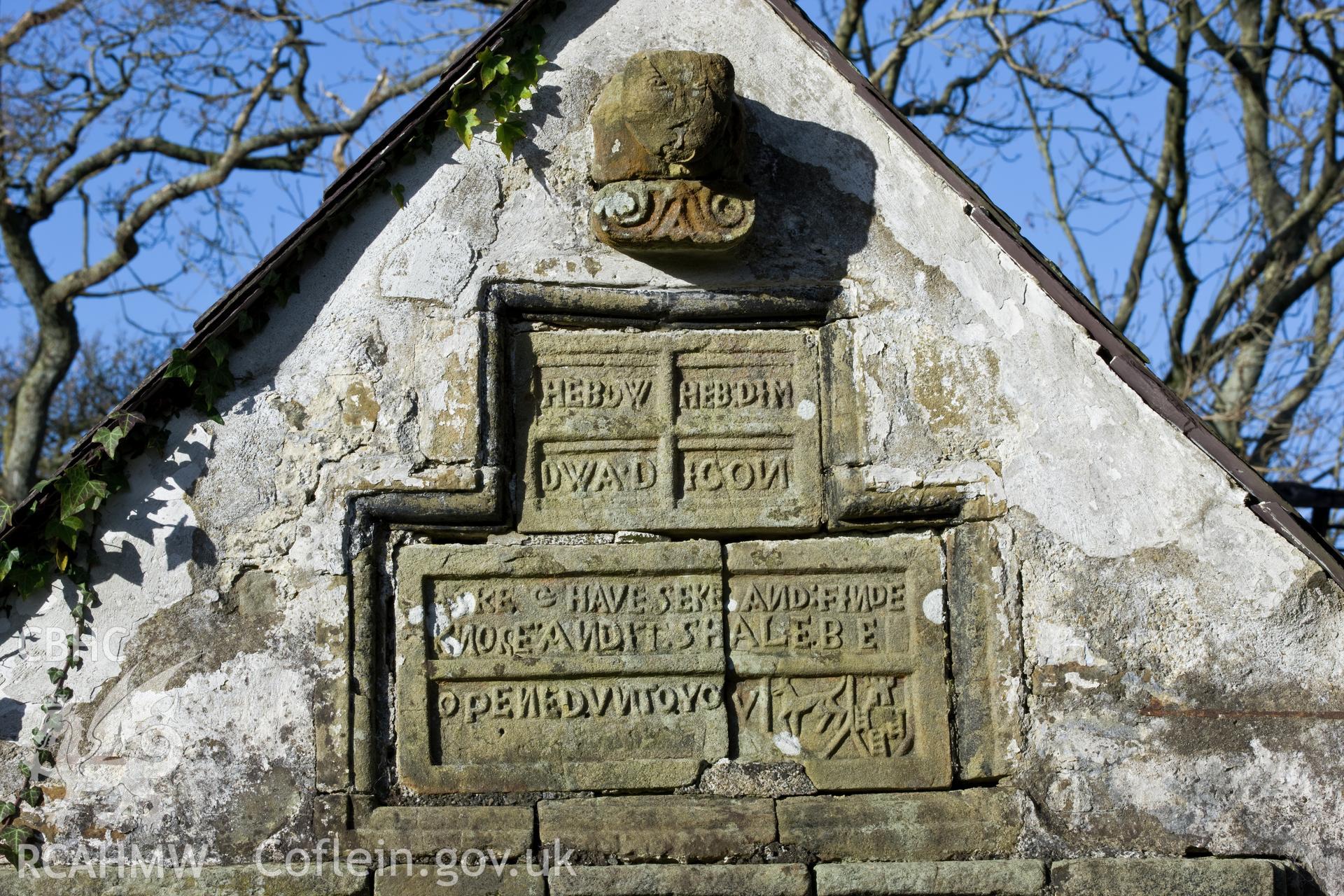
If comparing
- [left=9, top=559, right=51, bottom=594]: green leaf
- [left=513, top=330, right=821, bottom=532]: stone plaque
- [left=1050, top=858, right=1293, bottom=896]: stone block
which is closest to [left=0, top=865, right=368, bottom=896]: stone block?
[left=9, top=559, right=51, bottom=594]: green leaf

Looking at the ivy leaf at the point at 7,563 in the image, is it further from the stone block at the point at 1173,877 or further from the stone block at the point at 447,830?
the stone block at the point at 1173,877

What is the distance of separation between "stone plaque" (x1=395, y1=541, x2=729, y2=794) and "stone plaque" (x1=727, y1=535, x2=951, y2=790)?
105 mm

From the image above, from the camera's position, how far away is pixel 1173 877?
414 cm

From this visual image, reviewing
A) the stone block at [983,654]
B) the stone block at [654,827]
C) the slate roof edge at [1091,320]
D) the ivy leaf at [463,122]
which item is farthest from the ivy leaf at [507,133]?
the stone block at [654,827]

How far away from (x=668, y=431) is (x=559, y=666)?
765mm

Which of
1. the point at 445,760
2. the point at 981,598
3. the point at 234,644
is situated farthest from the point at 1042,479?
the point at 234,644

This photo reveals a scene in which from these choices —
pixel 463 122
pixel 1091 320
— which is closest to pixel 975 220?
pixel 1091 320

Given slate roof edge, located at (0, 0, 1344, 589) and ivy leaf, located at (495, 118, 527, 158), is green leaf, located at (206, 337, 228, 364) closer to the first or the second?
slate roof edge, located at (0, 0, 1344, 589)

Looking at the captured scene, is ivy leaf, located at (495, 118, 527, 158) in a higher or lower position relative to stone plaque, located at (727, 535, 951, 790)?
higher

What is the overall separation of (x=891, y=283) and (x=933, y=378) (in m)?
0.32

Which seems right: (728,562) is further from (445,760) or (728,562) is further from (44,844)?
(44,844)

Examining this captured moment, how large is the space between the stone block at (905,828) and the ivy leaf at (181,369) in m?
2.05

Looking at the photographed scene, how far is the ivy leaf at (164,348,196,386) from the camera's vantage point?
4.27 meters

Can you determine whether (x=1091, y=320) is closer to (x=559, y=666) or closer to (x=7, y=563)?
(x=559, y=666)
